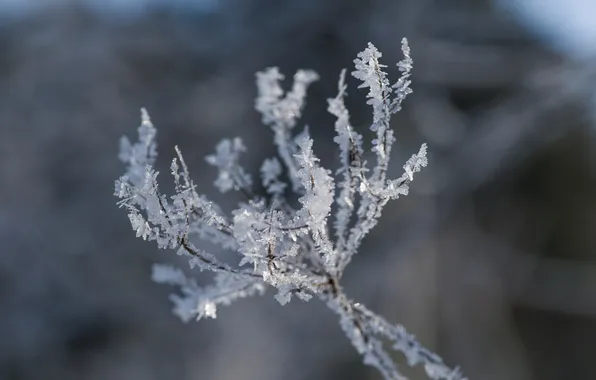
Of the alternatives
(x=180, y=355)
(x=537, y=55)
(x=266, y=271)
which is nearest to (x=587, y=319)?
(x=537, y=55)

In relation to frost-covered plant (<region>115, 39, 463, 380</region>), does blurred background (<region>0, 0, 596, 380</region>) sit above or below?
above

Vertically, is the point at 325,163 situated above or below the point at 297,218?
above

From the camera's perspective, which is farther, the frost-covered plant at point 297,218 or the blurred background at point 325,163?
the blurred background at point 325,163

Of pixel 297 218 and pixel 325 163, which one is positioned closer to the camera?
pixel 297 218

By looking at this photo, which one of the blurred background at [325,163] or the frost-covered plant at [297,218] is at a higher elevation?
the blurred background at [325,163]
